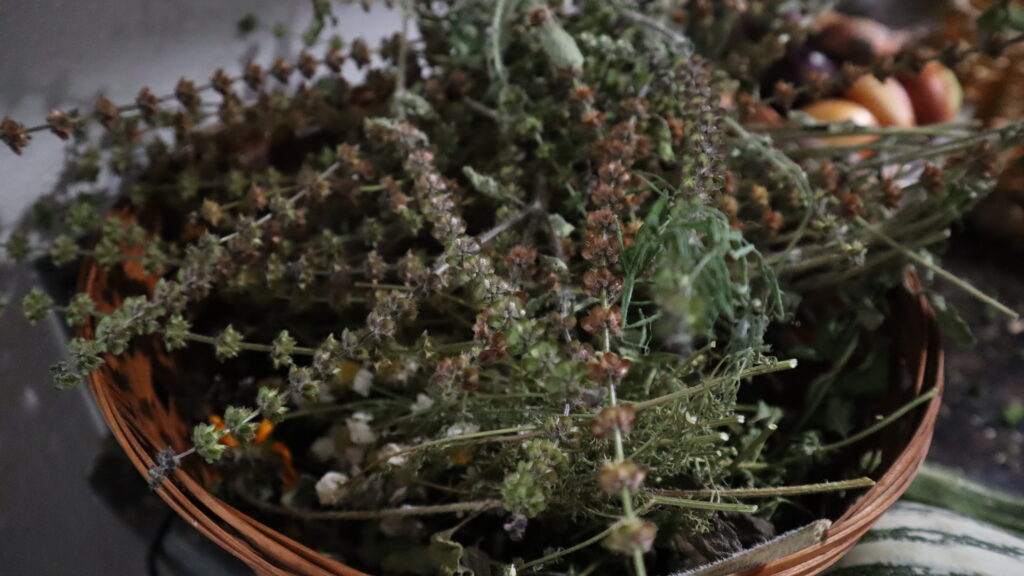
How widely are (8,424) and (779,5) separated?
91cm

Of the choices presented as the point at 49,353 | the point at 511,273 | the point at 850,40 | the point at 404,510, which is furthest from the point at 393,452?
the point at 850,40

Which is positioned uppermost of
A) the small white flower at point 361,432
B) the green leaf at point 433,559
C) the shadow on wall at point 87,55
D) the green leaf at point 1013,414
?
the shadow on wall at point 87,55

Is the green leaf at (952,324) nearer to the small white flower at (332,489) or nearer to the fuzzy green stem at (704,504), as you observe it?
the fuzzy green stem at (704,504)

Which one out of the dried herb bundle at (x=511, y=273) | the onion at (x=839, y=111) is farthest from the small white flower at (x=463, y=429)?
the onion at (x=839, y=111)

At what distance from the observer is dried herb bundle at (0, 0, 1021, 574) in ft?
1.55

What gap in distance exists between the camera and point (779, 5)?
0.91 metres

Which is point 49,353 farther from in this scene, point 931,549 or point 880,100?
point 880,100

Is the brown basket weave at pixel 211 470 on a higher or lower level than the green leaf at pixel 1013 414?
higher

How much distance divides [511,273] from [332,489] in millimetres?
242

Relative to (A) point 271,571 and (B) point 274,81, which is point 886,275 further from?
(B) point 274,81

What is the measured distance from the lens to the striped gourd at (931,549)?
0.66 metres

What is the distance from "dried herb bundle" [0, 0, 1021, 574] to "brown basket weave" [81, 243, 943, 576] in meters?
0.02

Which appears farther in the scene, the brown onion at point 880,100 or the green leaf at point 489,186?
the brown onion at point 880,100

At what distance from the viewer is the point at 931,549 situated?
2.22ft
